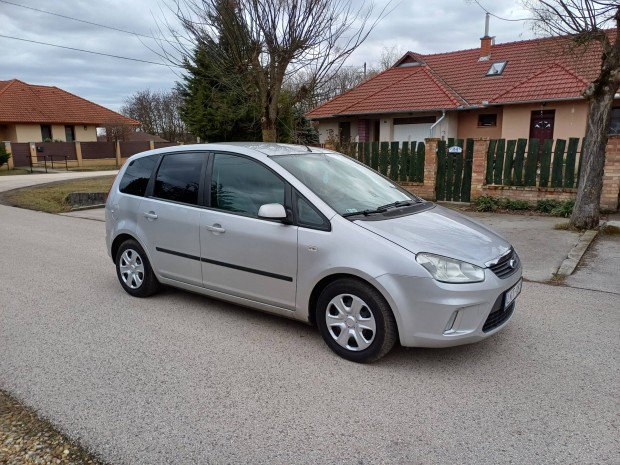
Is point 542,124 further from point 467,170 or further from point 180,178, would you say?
point 180,178

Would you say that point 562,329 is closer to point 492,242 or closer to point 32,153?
point 492,242

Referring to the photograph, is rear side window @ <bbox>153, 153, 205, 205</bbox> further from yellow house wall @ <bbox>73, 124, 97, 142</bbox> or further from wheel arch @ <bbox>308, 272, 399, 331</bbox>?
yellow house wall @ <bbox>73, 124, 97, 142</bbox>

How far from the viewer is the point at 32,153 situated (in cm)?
3075

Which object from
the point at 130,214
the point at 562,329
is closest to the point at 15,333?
the point at 130,214

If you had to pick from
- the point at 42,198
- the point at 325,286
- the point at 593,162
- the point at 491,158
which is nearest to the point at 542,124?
the point at 491,158

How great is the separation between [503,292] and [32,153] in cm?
3406

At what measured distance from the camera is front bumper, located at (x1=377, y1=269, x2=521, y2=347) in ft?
10.7

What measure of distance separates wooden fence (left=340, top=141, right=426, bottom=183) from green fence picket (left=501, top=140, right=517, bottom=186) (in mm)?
2020

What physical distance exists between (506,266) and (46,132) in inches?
1612

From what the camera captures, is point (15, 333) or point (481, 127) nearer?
point (15, 333)

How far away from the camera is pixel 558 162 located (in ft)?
33.7

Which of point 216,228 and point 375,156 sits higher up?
point 375,156

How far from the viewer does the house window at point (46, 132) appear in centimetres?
3672

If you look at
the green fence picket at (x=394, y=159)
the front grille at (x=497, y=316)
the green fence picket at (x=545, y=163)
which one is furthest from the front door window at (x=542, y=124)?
the front grille at (x=497, y=316)
